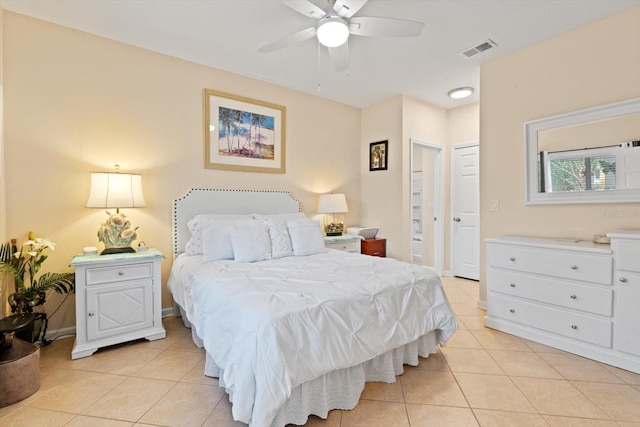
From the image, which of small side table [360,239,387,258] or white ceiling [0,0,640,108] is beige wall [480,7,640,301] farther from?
small side table [360,239,387,258]

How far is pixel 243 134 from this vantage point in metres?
3.63

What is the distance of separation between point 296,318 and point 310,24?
250 cm

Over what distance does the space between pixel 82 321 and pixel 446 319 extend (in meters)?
2.80

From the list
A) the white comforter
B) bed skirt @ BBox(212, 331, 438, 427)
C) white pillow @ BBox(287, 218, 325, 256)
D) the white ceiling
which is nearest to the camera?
the white comforter

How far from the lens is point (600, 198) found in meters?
2.54

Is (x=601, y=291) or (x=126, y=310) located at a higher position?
(x=601, y=291)

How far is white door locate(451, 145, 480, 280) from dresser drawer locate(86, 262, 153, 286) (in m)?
4.34

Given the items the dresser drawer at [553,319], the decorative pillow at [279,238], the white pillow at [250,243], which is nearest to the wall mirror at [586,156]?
the dresser drawer at [553,319]

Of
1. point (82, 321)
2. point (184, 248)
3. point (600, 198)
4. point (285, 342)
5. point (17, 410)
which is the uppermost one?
point (600, 198)

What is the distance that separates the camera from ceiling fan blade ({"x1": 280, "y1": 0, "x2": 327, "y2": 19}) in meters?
1.95

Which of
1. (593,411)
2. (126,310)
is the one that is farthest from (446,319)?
(126,310)

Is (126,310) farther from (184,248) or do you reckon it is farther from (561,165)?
(561,165)

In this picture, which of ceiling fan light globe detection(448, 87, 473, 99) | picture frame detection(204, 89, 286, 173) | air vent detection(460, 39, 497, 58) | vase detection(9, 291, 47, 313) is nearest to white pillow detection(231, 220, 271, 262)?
picture frame detection(204, 89, 286, 173)

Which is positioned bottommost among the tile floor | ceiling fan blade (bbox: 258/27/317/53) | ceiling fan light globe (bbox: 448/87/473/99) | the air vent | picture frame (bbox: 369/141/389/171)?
the tile floor
